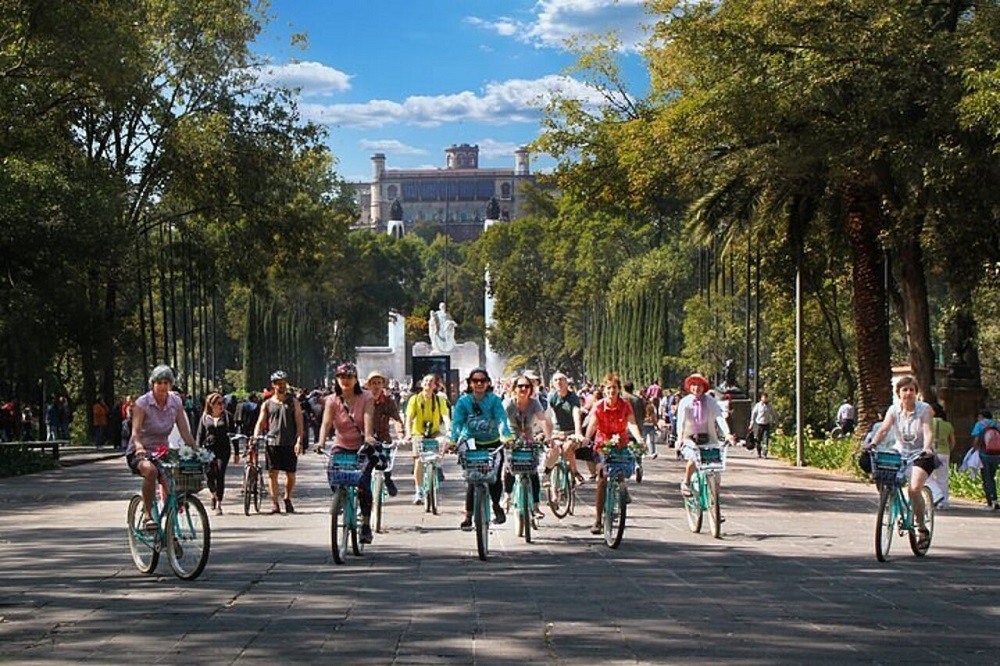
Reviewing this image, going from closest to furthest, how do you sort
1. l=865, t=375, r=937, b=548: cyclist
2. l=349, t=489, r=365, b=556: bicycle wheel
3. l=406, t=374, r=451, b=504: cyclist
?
1. l=349, t=489, r=365, b=556: bicycle wheel
2. l=865, t=375, r=937, b=548: cyclist
3. l=406, t=374, r=451, b=504: cyclist

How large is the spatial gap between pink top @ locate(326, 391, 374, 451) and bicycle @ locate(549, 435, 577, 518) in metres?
5.43

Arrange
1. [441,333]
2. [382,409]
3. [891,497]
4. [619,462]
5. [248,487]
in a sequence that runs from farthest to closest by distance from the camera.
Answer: [441,333] < [248,487] < [382,409] < [619,462] < [891,497]

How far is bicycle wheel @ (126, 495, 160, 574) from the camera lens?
13734 millimetres

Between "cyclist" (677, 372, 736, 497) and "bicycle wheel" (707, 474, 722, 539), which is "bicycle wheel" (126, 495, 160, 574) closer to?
"cyclist" (677, 372, 736, 497)

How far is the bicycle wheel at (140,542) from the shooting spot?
45.1ft

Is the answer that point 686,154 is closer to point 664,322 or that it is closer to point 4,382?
point 4,382

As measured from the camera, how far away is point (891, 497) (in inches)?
613

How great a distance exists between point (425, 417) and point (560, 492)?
2497 mm

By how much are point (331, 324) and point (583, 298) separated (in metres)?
27.5

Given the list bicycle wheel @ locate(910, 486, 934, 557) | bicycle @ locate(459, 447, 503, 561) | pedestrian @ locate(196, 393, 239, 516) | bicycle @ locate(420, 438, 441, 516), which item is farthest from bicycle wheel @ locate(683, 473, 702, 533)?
pedestrian @ locate(196, 393, 239, 516)

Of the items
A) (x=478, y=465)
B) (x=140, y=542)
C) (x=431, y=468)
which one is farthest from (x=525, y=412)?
(x=140, y=542)

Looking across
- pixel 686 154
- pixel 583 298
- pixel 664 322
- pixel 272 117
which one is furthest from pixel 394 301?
pixel 686 154

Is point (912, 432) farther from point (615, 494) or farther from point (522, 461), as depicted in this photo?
point (522, 461)

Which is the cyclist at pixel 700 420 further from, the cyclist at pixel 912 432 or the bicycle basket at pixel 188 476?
the bicycle basket at pixel 188 476
